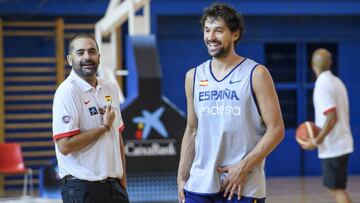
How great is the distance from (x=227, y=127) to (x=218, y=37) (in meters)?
0.41

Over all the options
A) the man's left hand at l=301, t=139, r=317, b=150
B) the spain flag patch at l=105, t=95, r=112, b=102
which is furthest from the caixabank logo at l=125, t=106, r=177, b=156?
the spain flag patch at l=105, t=95, r=112, b=102

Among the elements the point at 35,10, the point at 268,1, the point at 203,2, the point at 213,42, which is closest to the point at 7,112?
the point at 35,10

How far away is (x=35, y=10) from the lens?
13.3 metres

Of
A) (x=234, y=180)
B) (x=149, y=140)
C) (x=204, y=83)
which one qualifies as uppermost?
(x=204, y=83)

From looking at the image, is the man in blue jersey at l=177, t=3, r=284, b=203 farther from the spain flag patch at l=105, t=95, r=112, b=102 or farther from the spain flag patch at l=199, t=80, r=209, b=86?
the spain flag patch at l=105, t=95, r=112, b=102

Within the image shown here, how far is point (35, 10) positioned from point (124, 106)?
4.68m

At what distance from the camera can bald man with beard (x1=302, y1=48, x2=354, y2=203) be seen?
7.30 meters

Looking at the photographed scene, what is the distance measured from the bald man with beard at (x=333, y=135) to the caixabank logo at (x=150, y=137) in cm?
216

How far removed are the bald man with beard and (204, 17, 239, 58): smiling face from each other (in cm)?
380

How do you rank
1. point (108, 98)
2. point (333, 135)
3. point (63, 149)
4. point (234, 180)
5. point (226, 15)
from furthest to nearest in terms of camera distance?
1. point (333, 135)
2. point (108, 98)
3. point (63, 149)
4. point (226, 15)
5. point (234, 180)

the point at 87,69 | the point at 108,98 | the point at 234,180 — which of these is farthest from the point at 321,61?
the point at 234,180

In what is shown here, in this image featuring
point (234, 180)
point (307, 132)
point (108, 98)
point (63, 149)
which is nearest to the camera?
point (234, 180)

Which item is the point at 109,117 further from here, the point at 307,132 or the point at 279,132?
the point at 307,132

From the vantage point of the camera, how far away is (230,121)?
3570mm
